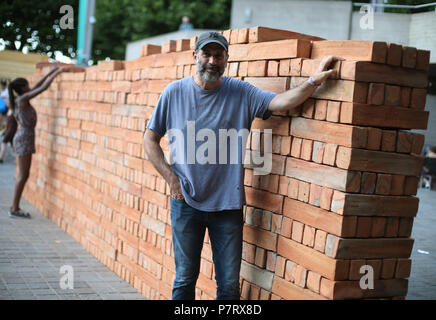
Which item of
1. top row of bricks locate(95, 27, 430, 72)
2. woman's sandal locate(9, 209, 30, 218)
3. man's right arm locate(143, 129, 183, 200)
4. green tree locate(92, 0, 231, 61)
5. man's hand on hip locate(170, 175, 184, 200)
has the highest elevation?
green tree locate(92, 0, 231, 61)

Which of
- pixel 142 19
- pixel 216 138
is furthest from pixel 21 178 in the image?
pixel 142 19

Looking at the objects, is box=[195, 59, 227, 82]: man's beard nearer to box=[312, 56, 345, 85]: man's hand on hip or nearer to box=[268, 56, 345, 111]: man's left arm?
box=[268, 56, 345, 111]: man's left arm

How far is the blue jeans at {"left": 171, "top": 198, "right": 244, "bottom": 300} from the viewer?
382 cm

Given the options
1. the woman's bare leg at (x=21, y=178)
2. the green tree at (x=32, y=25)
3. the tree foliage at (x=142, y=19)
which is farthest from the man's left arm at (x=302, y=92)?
the tree foliage at (x=142, y=19)

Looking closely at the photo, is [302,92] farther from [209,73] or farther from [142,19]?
[142,19]

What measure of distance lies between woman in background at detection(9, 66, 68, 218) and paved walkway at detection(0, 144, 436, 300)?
18.2 inches

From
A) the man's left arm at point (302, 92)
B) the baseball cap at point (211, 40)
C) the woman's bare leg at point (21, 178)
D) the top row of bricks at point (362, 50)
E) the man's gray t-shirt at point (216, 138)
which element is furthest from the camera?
the woman's bare leg at point (21, 178)

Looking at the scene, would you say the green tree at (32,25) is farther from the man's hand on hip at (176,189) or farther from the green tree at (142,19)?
the green tree at (142,19)

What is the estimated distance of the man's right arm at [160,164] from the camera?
12.8 feet

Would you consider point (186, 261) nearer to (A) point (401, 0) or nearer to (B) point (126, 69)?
(A) point (401, 0)

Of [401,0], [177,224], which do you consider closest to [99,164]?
[177,224]

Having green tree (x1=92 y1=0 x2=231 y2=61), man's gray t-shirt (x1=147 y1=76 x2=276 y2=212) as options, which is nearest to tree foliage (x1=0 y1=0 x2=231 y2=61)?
green tree (x1=92 y1=0 x2=231 y2=61)

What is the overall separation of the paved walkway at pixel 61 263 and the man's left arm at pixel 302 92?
3.47 feet

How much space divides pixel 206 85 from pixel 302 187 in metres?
0.94
